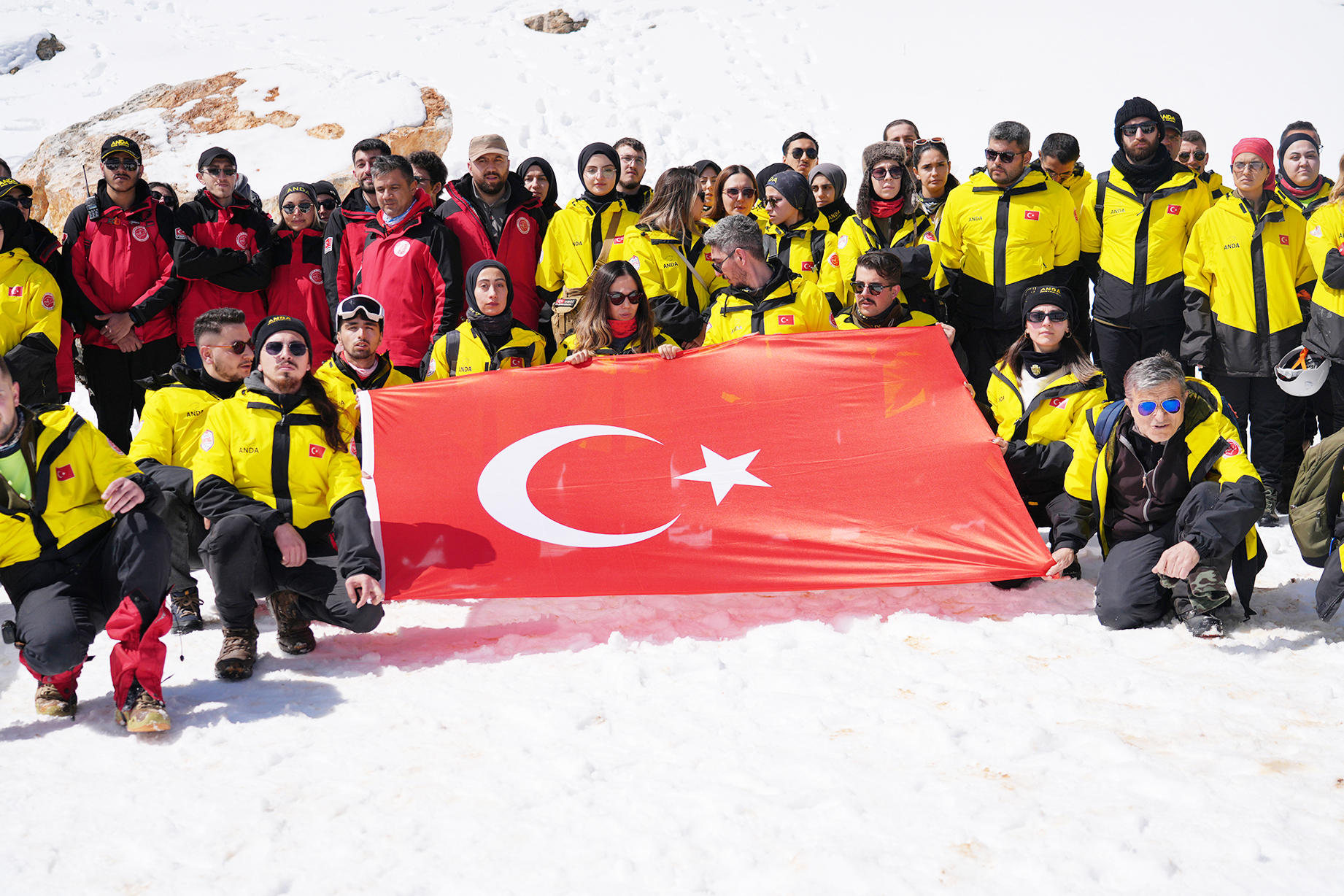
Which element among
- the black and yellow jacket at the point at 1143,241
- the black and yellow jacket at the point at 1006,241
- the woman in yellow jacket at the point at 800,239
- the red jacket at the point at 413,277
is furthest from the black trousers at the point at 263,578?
the black and yellow jacket at the point at 1143,241

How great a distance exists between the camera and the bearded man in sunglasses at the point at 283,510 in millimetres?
4297

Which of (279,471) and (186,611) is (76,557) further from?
(186,611)

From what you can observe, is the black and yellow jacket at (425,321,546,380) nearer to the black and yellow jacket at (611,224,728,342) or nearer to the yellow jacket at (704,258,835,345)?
the black and yellow jacket at (611,224,728,342)

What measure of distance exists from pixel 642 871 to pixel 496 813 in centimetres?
58

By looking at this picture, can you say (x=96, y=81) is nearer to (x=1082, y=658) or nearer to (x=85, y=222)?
(x=85, y=222)

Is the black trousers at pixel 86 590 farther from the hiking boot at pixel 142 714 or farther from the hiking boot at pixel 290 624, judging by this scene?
the hiking boot at pixel 290 624

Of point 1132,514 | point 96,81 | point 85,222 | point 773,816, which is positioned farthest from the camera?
point 96,81

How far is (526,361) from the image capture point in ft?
19.3

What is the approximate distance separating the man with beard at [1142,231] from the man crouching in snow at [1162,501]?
1.75m

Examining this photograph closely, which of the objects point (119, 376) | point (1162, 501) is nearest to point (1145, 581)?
point (1162, 501)

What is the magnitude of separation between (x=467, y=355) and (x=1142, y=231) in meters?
4.31

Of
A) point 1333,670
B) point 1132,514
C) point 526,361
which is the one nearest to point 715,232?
point 526,361

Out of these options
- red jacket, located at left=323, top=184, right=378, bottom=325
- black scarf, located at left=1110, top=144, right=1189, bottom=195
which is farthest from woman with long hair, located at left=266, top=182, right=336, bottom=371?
black scarf, located at left=1110, top=144, right=1189, bottom=195

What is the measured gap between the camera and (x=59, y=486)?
3.91m
